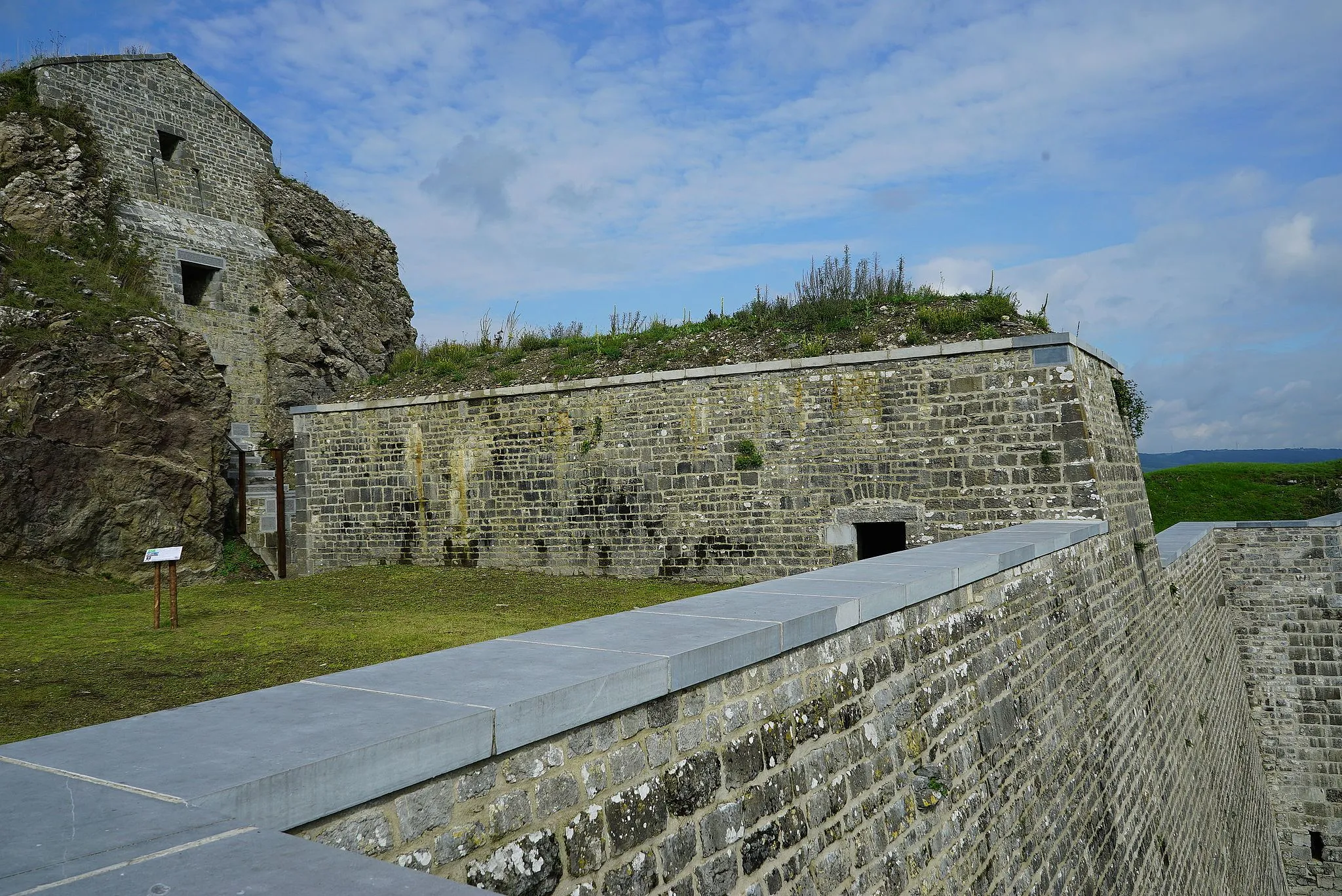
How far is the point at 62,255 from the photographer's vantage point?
15062 millimetres

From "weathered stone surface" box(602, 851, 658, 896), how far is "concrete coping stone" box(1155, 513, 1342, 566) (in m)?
13.5

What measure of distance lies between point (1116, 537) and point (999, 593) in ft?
17.7

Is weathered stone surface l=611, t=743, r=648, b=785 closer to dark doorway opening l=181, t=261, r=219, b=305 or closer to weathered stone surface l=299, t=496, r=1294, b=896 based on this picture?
weathered stone surface l=299, t=496, r=1294, b=896

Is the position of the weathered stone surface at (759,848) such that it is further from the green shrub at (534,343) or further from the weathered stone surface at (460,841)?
the green shrub at (534,343)

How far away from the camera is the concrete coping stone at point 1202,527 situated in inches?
571

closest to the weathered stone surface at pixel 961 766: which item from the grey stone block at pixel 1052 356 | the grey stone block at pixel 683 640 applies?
the grey stone block at pixel 683 640

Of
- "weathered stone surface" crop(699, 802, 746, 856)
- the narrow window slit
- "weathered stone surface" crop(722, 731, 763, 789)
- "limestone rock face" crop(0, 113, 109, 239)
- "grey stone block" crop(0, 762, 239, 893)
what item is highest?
the narrow window slit

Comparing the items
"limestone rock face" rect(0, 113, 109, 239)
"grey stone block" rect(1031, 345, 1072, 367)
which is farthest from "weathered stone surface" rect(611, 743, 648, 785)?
"limestone rock face" rect(0, 113, 109, 239)

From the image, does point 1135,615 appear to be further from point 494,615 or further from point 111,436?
point 111,436

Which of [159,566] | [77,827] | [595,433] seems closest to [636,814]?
[77,827]

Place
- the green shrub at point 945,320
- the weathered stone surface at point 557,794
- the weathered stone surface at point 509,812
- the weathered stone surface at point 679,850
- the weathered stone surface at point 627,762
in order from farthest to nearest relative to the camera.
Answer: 1. the green shrub at point 945,320
2. the weathered stone surface at point 679,850
3. the weathered stone surface at point 627,762
4. the weathered stone surface at point 557,794
5. the weathered stone surface at point 509,812

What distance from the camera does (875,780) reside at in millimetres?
4125

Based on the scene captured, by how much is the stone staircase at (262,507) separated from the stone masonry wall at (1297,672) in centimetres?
1895

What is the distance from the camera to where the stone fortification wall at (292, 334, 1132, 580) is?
11.4 m
